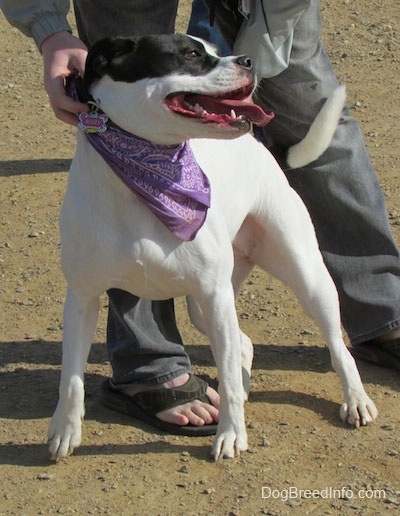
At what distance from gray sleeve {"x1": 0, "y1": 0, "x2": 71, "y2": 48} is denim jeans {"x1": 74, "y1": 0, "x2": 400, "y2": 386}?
0.19m

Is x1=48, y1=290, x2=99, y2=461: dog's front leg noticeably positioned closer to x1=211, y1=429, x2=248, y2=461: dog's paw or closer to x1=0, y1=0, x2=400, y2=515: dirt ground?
x1=0, y1=0, x2=400, y2=515: dirt ground

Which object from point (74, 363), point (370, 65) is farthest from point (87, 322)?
point (370, 65)

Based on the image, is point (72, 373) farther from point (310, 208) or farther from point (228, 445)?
point (310, 208)

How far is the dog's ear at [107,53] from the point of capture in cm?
340

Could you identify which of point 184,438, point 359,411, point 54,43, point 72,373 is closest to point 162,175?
point 54,43

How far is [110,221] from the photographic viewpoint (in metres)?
3.59

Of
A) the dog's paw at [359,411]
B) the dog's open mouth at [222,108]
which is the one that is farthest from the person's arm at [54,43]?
the dog's paw at [359,411]

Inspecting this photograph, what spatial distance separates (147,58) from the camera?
3.37 m

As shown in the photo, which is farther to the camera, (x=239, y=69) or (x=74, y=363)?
(x=74, y=363)

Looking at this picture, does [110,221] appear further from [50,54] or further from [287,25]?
[287,25]

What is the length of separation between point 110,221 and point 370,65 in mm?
4892

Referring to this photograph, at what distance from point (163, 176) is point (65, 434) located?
998 millimetres

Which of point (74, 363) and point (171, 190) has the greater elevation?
point (171, 190)

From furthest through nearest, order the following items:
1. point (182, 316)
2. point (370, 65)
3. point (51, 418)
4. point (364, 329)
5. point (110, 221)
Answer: point (370, 65) < point (182, 316) < point (364, 329) < point (51, 418) < point (110, 221)
